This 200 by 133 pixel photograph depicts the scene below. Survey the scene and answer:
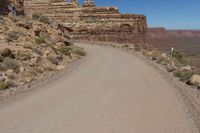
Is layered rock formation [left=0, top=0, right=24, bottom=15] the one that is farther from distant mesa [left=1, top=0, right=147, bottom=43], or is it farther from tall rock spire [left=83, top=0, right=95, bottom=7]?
tall rock spire [left=83, top=0, right=95, bottom=7]

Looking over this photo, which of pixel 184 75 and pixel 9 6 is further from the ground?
pixel 9 6

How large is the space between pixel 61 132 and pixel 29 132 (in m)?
0.86

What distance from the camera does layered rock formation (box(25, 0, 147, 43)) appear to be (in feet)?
165

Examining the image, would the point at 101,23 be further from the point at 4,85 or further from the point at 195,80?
the point at 4,85

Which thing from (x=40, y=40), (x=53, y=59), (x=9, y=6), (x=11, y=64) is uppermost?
(x=9, y=6)

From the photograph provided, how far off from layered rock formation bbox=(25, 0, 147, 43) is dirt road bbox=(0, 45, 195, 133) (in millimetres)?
33946

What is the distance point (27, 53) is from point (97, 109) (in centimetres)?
935

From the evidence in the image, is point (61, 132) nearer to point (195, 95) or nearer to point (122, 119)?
point (122, 119)

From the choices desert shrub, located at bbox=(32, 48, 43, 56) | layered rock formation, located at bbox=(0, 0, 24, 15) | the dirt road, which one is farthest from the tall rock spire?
the dirt road

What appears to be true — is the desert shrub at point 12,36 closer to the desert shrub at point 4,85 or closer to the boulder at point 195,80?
the desert shrub at point 4,85

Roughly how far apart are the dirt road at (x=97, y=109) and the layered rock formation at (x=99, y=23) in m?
33.9

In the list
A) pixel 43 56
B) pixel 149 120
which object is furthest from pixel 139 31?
pixel 149 120

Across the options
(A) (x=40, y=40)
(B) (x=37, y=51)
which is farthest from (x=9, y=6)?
(B) (x=37, y=51)

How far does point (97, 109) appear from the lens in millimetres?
10820
